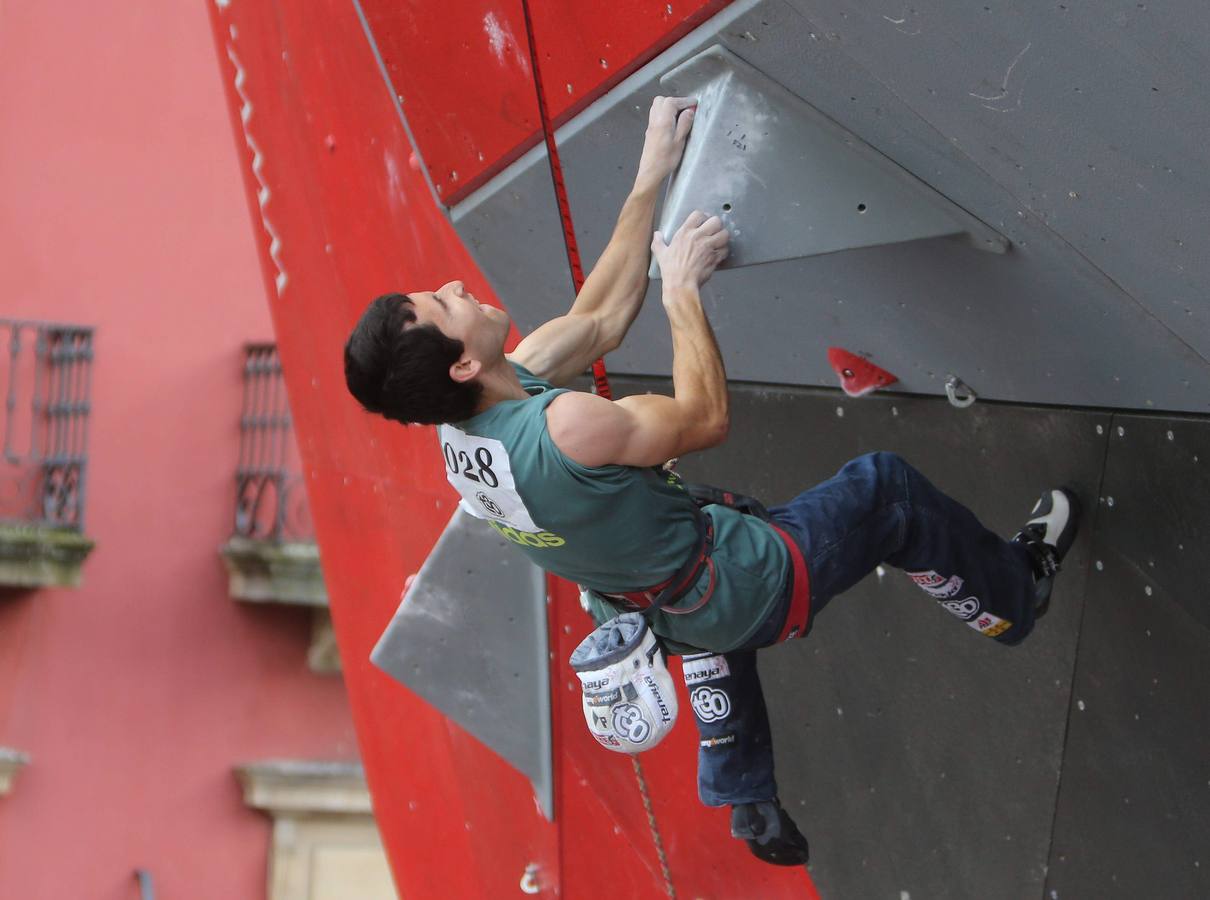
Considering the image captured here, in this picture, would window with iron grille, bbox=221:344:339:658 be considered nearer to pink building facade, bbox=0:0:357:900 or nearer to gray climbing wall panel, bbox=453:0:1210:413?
pink building facade, bbox=0:0:357:900

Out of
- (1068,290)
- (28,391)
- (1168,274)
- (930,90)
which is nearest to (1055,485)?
(1068,290)

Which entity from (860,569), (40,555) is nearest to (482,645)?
(860,569)

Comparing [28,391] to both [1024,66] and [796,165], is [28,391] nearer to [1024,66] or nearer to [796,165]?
[796,165]

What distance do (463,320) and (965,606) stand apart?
92 centimetres

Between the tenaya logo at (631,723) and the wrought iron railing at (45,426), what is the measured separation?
248 inches

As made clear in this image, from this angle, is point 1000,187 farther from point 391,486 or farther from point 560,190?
point 391,486

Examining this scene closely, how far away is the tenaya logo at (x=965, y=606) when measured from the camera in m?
2.40

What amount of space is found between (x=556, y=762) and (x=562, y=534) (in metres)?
1.35

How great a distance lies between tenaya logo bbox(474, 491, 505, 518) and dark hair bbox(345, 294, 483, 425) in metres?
0.16

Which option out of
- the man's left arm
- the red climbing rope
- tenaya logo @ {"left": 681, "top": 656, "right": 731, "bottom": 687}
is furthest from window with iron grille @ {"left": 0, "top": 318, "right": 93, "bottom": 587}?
tenaya logo @ {"left": 681, "top": 656, "right": 731, "bottom": 687}

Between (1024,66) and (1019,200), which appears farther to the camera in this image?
(1019,200)

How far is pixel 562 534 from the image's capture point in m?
2.16

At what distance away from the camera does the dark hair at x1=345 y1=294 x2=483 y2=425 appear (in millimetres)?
2070

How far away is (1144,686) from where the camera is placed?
95.0 inches
